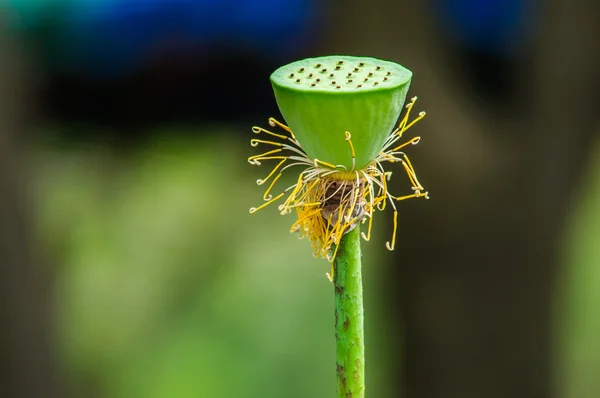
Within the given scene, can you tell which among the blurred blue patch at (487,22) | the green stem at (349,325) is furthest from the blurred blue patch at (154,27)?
the green stem at (349,325)

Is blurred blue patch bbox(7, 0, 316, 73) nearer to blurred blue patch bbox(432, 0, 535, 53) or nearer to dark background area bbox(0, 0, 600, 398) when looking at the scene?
dark background area bbox(0, 0, 600, 398)

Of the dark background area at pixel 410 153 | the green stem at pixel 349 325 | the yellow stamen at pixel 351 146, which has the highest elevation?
the yellow stamen at pixel 351 146

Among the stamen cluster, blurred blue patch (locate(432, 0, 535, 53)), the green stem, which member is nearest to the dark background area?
blurred blue patch (locate(432, 0, 535, 53))

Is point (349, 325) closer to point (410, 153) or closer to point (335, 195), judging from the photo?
point (335, 195)

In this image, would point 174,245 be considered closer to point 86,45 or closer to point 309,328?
point 309,328

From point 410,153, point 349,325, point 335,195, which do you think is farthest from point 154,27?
point 349,325

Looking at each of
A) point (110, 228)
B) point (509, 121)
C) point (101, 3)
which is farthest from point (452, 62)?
point (110, 228)

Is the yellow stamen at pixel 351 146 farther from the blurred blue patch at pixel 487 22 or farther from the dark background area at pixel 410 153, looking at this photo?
the blurred blue patch at pixel 487 22
